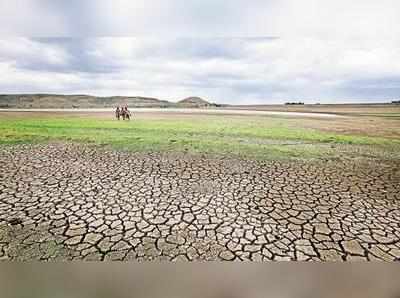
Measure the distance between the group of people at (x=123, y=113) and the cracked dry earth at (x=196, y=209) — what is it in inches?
58.2

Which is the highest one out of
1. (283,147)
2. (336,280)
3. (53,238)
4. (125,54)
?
(125,54)

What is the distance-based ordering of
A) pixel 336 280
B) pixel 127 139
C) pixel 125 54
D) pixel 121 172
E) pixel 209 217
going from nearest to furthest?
pixel 336 280 → pixel 209 217 → pixel 121 172 → pixel 125 54 → pixel 127 139

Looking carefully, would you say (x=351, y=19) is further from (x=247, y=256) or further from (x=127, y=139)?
(x=127, y=139)

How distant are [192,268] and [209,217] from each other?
45 cm

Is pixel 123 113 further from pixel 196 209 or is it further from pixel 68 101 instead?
pixel 196 209

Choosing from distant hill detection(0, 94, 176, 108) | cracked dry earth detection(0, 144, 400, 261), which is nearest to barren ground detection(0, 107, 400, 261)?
cracked dry earth detection(0, 144, 400, 261)

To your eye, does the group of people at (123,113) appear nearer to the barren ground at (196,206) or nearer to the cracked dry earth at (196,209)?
the barren ground at (196,206)

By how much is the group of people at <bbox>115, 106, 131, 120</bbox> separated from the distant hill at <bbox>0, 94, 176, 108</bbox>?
17cm

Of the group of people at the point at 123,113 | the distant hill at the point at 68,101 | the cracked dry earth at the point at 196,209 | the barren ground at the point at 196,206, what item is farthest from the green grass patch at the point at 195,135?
the cracked dry earth at the point at 196,209

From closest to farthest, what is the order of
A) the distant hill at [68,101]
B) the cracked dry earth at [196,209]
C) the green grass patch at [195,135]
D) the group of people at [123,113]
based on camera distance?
the cracked dry earth at [196,209], the distant hill at [68,101], the green grass patch at [195,135], the group of people at [123,113]

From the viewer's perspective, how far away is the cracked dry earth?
1.47 metres

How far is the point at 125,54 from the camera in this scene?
3098 millimetres

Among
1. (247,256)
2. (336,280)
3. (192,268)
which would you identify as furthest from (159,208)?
(336,280)

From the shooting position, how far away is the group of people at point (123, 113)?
4352mm
